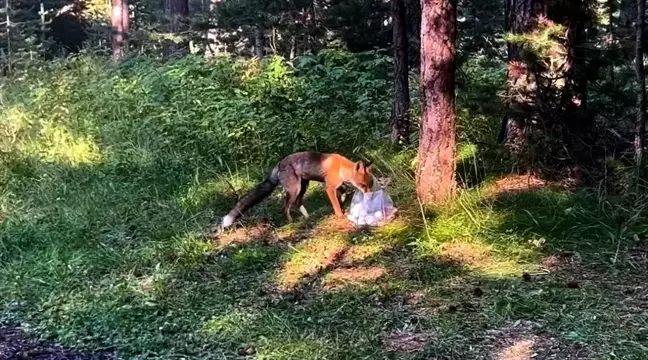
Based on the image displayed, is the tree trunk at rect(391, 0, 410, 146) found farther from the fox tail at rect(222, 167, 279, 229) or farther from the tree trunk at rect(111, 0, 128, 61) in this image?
the tree trunk at rect(111, 0, 128, 61)

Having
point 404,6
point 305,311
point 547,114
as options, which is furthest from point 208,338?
point 404,6

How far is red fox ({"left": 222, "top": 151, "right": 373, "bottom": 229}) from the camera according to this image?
6.56 m

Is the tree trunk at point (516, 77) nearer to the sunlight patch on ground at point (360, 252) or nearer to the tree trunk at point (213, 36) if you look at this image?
the sunlight patch on ground at point (360, 252)

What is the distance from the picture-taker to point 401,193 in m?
6.73

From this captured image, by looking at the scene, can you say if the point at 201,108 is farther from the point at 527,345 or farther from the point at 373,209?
the point at 527,345

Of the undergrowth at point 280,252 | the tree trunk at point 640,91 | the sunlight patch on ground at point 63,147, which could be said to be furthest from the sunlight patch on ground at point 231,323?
the sunlight patch on ground at point 63,147

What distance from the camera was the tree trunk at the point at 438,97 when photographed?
5984 mm

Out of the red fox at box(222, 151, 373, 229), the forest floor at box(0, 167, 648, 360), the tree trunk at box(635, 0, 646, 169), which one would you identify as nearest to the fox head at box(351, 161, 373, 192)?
the red fox at box(222, 151, 373, 229)

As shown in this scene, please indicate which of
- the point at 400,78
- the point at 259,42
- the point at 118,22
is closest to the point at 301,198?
the point at 400,78

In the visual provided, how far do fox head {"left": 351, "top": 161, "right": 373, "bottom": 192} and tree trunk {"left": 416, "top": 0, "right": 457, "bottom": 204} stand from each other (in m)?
0.57

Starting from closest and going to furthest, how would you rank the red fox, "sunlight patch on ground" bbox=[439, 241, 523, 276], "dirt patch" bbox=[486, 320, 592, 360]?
"dirt patch" bbox=[486, 320, 592, 360] → "sunlight patch on ground" bbox=[439, 241, 523, 276] → the red fox

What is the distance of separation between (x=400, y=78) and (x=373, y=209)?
2.43m

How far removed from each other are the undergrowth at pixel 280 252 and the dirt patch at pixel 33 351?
0.10 m

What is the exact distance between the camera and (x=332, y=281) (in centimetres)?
512
